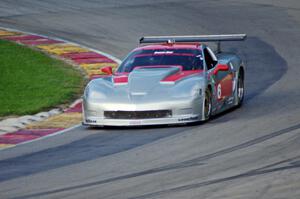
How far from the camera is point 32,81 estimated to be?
22.4 m

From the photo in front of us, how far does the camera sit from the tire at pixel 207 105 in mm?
16875

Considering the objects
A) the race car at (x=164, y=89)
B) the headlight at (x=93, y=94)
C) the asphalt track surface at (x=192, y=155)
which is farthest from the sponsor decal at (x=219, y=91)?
the headlight at (x=93, y=94)

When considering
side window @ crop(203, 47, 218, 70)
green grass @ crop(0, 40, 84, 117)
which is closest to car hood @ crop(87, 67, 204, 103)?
side window @ crop(203, 47, 218, 70)

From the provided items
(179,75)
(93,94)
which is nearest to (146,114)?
(93,94)

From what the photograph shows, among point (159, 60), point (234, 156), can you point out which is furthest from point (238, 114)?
point (234, 156)

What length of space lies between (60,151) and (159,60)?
12.4 ft

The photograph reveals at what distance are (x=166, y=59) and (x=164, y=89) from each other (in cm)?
137

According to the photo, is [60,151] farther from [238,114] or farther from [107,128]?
[238,114]

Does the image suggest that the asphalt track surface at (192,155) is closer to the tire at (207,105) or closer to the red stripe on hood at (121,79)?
the tire at (207,105)

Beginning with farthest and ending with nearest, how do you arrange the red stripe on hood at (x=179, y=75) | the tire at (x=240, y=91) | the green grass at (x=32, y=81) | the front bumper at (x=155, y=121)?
the green grass at (x=32, y=81), the tire at (x=240, y=91), the red stripe on hood at (x=179, y=75), the front bumper at (x=155, y=121)

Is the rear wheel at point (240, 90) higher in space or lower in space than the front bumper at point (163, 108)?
lower

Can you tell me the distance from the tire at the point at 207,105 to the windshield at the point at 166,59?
81 cm

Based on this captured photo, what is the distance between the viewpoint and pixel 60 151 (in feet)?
49.0

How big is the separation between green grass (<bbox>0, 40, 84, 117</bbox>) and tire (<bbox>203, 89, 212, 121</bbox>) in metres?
3.42
